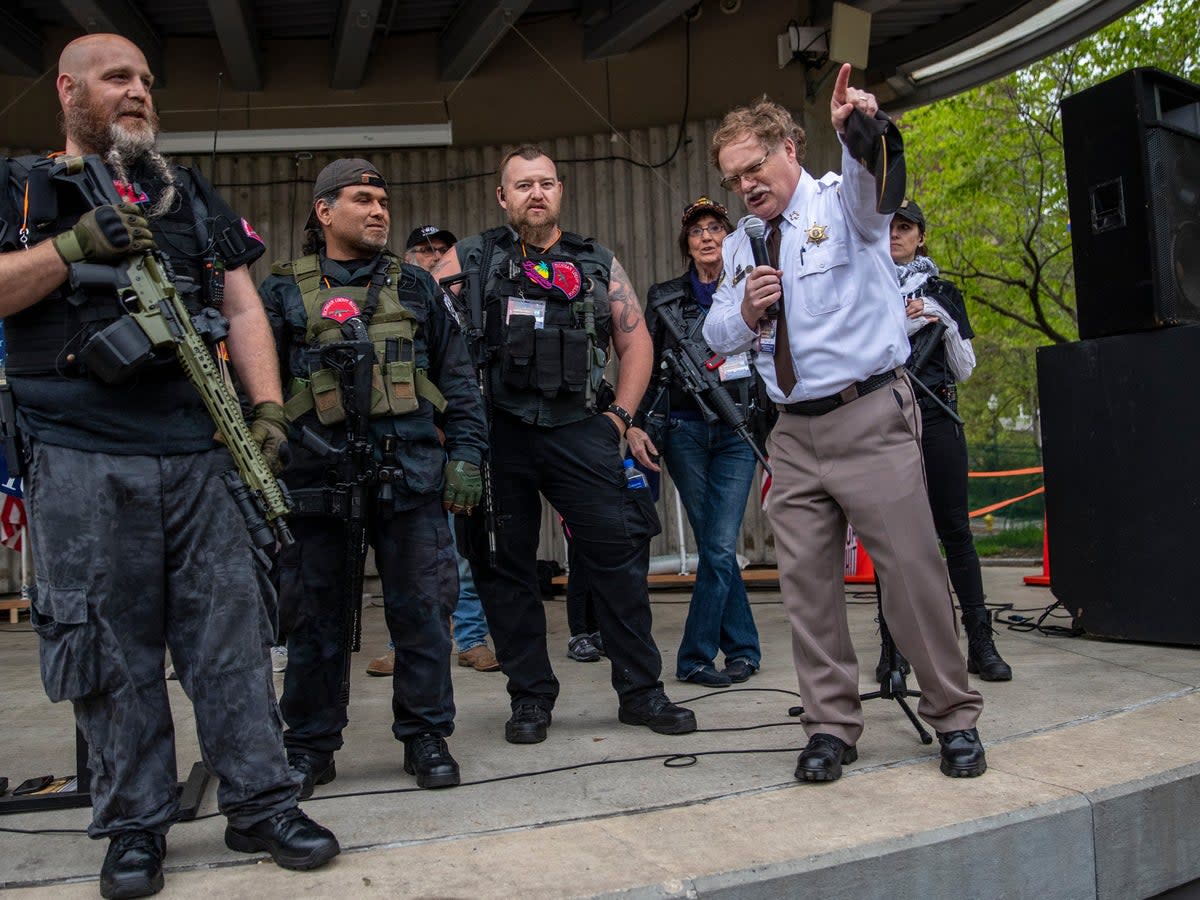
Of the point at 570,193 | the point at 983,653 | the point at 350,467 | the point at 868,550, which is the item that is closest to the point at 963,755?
the point at 868,550

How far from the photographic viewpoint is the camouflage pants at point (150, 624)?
9.46 ft

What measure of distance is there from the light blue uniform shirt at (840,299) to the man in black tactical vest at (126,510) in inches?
67.1

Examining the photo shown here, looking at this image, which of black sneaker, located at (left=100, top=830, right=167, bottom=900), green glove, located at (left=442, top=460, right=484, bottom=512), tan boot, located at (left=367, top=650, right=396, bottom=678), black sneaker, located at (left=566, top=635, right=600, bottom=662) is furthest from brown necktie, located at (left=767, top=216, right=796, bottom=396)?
tan boot, located at (left=367, top=650, right=396, bottom=678)

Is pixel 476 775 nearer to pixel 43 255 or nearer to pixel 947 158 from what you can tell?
pixel 43 255

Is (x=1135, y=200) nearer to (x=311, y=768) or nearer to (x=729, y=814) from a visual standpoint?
(x=729, y=814)

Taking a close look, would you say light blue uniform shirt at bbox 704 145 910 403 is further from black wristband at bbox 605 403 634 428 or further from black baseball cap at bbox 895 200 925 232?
black baseball cap at bbox 895 200 925 232

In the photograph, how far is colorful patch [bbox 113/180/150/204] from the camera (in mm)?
3053

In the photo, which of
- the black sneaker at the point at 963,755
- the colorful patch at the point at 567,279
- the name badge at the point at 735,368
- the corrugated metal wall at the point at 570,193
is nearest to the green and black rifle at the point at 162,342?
the colorful patch at the point at 567,279

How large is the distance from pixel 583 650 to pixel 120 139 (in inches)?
146

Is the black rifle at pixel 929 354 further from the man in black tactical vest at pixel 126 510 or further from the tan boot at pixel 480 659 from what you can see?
the man in black tactical vest at pixel 126 510

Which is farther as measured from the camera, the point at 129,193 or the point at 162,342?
the point at 129,193

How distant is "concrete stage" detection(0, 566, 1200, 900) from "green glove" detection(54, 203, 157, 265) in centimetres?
158

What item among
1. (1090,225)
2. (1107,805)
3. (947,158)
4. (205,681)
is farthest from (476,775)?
(947,158)

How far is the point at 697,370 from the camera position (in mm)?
5230
